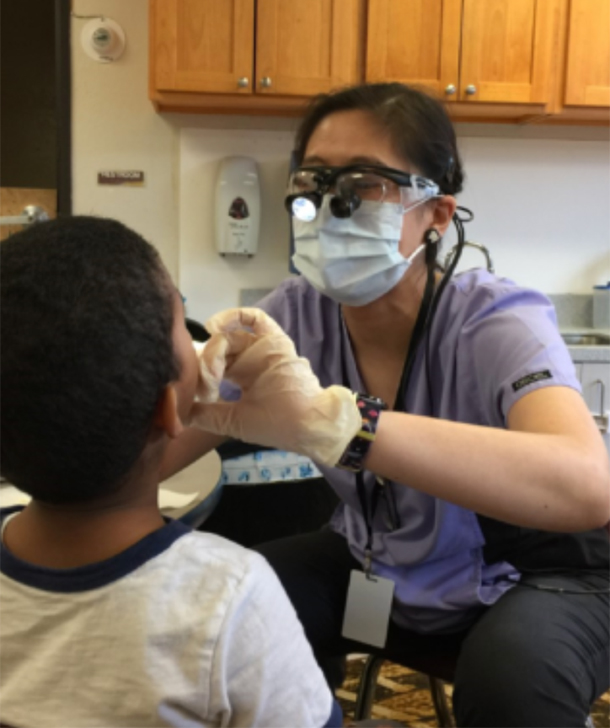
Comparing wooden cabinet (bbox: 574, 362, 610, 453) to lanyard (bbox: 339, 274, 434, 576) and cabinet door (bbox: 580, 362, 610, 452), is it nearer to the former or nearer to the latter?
cabinet door (bbox: 580, 362, 610, 452)

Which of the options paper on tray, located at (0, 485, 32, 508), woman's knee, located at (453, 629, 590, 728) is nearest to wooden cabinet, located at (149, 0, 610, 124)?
paper on tray, located at (0, 485, 32, 508)

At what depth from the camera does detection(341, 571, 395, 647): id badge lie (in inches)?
45.9

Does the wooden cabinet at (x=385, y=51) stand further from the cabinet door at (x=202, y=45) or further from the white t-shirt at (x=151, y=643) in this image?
the white t-shirt at (x=151, y=643)

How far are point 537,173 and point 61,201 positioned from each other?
5.81 feet

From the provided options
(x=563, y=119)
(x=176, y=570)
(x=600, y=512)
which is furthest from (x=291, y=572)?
(x=563, y=119)

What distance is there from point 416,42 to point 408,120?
147 centimetres

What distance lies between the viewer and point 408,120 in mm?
1209

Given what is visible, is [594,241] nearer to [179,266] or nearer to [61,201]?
[179,266]

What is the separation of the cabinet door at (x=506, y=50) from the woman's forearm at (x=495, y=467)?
1.90m

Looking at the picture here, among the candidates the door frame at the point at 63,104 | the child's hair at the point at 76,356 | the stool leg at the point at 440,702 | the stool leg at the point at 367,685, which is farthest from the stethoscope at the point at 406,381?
A: the door frame at the point at 63,104

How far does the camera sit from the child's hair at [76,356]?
1.95 ft

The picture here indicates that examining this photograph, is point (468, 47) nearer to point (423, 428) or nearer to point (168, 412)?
point (423, 428)

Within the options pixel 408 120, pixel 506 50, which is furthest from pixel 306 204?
pixel 506 50

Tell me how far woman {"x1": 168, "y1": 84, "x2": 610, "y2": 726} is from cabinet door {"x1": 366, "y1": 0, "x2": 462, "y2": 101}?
1323 mm
